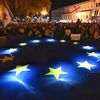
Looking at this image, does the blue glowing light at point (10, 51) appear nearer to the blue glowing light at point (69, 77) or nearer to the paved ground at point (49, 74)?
the paved ground at point (49, 74)

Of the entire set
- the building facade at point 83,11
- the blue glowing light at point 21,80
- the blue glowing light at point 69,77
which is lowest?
the building facade at point 83,11

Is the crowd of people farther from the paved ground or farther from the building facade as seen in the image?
the building facade

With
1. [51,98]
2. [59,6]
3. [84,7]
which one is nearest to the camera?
[51,98]

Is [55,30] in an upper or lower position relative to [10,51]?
lower

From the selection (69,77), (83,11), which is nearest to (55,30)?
(69,77)

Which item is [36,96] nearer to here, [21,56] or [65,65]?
[65,65]

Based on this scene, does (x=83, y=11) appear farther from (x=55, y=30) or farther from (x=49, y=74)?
(x=49, y=74)

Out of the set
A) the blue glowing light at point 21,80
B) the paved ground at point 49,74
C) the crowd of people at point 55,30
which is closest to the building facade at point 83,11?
the crowd of people at point 55,30

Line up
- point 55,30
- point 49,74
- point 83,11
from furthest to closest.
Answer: point 83,11 < point 55,30 < point 49,74

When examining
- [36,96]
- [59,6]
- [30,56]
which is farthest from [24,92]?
[59,6]

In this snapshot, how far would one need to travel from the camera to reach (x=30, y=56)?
13.7ft

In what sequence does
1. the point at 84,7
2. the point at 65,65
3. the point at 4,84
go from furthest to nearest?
the point at 84,7, the point at 65,65, the point at 4,84

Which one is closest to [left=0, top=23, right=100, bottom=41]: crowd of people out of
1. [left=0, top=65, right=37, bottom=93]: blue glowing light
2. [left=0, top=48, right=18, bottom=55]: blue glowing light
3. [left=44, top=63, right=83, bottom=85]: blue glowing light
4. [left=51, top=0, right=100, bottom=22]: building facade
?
[left=0, top=48, right=18, bottom=55]: blue glowing light

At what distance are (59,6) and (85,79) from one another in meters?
55.7
